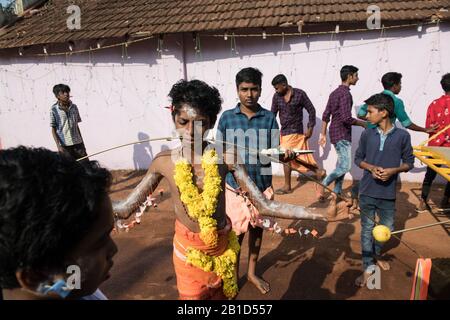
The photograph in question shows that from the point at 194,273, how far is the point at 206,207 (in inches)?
17.6

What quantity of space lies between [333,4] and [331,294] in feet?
16.6

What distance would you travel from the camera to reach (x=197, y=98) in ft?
7.58

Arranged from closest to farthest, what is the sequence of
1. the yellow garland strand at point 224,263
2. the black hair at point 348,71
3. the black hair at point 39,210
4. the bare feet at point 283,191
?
the black hair at point 39,210
the yellow garland strand at point 224,263
the black hair at point 348,71
the bare feet at point 283,191

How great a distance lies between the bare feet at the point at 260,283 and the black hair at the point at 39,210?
108 inches

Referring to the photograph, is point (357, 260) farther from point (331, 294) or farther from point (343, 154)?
point (343, 154)

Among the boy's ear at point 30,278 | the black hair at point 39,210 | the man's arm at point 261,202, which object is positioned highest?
the black hair at point 39,210

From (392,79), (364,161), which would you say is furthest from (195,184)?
(392,79)

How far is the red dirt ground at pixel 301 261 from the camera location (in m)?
3.40

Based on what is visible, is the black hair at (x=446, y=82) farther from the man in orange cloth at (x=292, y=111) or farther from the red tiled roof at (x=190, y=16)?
the man in orange cloth at (x=292, y=111)

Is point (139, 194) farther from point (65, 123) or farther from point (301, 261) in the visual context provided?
point (65, 123)

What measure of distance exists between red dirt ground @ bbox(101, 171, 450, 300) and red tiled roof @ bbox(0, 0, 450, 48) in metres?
3.26

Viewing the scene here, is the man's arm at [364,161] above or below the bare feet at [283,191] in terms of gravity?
above

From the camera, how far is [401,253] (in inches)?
158

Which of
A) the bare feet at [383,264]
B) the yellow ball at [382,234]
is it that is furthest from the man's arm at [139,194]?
the bare feet at [383,264]
